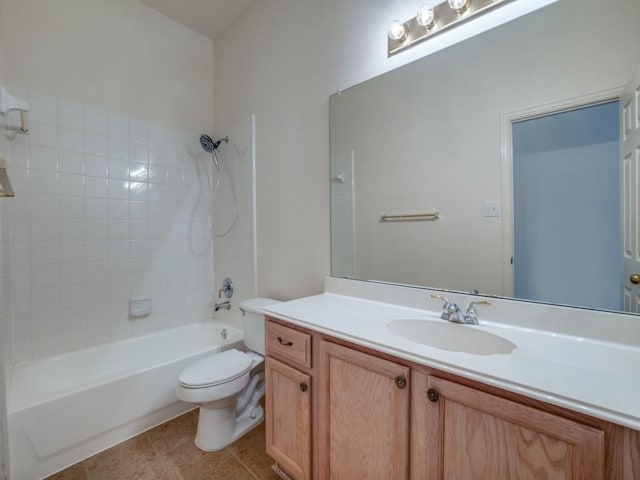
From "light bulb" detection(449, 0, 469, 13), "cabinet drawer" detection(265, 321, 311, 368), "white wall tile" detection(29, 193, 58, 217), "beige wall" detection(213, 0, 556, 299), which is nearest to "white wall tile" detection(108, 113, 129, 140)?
"white wall tile" detection(29, 193, 58, 217)

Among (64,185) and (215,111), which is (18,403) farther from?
(215,111)

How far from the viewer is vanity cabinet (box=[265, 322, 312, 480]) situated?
113 cm

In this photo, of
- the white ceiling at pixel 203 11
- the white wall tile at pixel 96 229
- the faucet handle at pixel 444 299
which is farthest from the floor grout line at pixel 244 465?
the white ceiling at pixel 203 11

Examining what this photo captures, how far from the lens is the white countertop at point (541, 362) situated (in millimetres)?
590

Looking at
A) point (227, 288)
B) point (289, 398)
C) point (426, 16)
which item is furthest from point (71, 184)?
point (426, 16)

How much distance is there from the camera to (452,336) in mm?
1095

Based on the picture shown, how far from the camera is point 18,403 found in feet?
4.47

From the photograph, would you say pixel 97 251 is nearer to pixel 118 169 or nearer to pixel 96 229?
pixel 96 229

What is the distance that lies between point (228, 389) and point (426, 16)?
2.06 m

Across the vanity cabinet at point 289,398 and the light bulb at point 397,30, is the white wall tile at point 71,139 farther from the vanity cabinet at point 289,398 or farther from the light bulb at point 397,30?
the light bulb at point 397,30

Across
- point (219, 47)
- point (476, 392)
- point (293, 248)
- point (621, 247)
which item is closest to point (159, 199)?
point (293, 248)

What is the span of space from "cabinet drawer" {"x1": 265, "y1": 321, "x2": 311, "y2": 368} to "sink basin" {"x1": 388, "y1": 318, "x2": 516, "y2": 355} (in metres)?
0.35

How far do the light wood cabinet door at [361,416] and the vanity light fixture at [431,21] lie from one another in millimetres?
1410

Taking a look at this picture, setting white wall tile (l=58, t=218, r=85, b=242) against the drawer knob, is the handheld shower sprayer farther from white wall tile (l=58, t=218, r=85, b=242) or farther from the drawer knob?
the drawer knob
